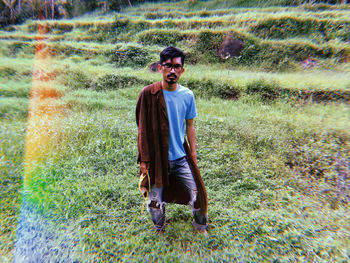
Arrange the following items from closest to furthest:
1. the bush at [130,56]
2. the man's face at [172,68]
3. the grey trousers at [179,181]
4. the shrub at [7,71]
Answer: the man's face at [172,68] → the grey trousers at [179,181] → the shrub at [7,71] → the bush at [130,56]

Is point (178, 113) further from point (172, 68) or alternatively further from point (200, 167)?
point (200, 167)

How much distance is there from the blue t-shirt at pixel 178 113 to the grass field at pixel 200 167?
1.03m

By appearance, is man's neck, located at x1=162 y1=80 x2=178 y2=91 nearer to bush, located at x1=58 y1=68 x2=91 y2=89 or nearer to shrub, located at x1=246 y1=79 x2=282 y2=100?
shrub, located at x1=246 y1=79 x2=282 y2=100

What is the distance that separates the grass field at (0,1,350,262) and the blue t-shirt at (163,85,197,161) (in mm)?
1026

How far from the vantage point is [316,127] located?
4.54 metres

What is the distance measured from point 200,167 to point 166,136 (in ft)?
6.07

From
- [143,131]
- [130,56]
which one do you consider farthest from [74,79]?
[143,131]

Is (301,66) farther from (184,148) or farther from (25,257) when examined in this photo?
(25,257)

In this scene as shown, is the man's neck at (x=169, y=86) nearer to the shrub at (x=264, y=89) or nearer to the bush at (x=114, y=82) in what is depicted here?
the shrub at (x=264, y=89)

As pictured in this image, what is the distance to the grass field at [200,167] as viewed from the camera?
2203 millimetres

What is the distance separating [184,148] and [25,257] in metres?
2.01

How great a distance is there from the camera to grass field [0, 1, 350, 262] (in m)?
2.20

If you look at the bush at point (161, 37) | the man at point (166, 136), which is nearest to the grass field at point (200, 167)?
the man at point (166, 136)

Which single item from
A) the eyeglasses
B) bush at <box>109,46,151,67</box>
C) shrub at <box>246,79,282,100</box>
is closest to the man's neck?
the eyeglasses
